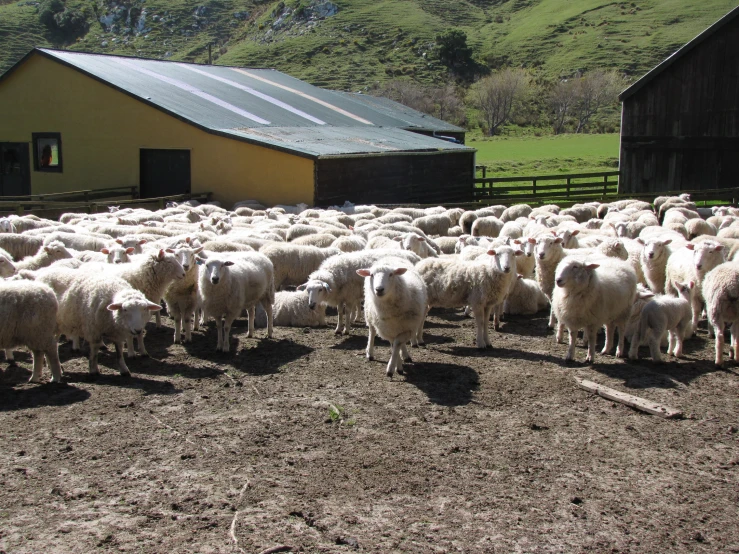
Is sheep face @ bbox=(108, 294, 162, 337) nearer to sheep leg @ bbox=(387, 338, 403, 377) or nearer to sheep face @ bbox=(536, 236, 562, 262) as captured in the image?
sheep leg @ bbox=(387, 338, 403, 377)

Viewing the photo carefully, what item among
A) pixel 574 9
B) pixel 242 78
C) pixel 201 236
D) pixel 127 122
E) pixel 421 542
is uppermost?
pixel 574 9

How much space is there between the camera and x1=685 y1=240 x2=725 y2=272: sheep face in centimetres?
1048

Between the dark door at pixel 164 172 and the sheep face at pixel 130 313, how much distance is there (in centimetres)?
1917

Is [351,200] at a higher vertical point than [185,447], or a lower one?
higher

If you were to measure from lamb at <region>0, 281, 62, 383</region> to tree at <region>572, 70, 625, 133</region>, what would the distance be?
270ft

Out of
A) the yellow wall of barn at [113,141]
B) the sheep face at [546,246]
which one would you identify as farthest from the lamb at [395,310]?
the yellow wall of barn at [113,141]

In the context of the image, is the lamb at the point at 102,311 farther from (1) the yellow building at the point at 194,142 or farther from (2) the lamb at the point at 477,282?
(1) the yellow building at the point at 194,142

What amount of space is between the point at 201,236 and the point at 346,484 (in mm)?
9041

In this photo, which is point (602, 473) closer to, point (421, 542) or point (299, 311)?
point (421, 542)

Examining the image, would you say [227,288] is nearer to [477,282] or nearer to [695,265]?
[477,282]

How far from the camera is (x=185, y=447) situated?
21.4ft

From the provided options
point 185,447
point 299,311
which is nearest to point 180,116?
point 299,311

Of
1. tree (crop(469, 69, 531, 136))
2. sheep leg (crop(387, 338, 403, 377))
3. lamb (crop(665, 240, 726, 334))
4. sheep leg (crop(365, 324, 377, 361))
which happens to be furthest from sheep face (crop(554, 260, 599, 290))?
tree (crop(469, 69, 531, 136))

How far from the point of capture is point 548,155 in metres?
57.9
